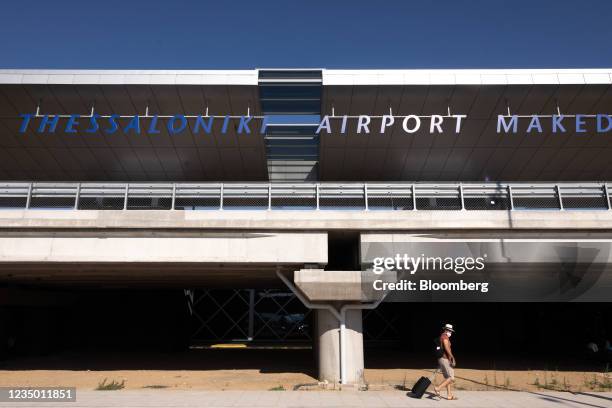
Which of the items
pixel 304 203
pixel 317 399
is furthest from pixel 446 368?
pixel 304 203

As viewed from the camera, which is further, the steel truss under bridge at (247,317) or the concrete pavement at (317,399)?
the steel truss under bridge at (247,317)

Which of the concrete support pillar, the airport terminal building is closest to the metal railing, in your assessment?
the airport terminal building

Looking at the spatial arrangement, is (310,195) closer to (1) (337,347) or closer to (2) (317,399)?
(1) (337,347)

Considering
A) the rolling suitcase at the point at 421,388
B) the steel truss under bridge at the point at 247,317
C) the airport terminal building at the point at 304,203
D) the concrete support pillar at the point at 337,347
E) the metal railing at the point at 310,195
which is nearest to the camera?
the rolling suitcase at the point at 421,388

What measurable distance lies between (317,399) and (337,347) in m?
2.69

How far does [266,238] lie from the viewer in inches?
562

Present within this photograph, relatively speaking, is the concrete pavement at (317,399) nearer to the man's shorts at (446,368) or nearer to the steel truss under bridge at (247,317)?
the man's shorts at (446,368)

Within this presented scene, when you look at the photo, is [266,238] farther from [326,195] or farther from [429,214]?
[429,214]

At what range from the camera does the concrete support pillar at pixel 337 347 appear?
13435mm

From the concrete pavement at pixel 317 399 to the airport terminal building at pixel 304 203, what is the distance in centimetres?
215

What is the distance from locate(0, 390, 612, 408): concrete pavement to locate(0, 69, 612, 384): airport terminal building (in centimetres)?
215

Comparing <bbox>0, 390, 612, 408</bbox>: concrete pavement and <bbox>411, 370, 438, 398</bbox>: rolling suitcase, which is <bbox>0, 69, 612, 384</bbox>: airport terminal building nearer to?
<bbox>0, 390, 612, 408</bbox>: concrete pavement

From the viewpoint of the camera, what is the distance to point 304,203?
1516cm

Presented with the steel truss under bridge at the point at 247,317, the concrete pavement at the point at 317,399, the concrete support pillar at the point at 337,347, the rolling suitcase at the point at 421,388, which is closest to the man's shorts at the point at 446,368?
the rolling suitcase at the point at 421,388
